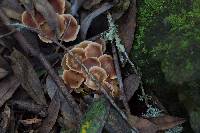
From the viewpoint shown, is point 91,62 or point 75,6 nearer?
point 91,62

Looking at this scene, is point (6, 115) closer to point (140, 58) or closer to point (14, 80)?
Answer: point (14, 80)

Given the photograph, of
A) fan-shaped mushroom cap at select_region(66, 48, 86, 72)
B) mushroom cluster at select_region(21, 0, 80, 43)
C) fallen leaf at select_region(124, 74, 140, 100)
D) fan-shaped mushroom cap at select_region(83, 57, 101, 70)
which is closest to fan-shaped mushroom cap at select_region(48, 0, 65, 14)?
mushroom cluster at select_region(21, 0, 80, 43)

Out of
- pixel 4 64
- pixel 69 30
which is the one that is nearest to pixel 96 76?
pixel 69 30

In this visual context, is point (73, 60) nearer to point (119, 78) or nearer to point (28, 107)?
point (119, 78)

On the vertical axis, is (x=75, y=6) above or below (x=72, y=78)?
above

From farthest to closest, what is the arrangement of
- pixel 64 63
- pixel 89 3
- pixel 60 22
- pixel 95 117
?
pixel 89 3, pixel 60 22, pixel 64 63, pixel 95 117

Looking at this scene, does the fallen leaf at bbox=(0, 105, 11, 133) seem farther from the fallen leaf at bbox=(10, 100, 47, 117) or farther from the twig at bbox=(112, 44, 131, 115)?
the twig at bbox=(112, 44, 131, 115)
